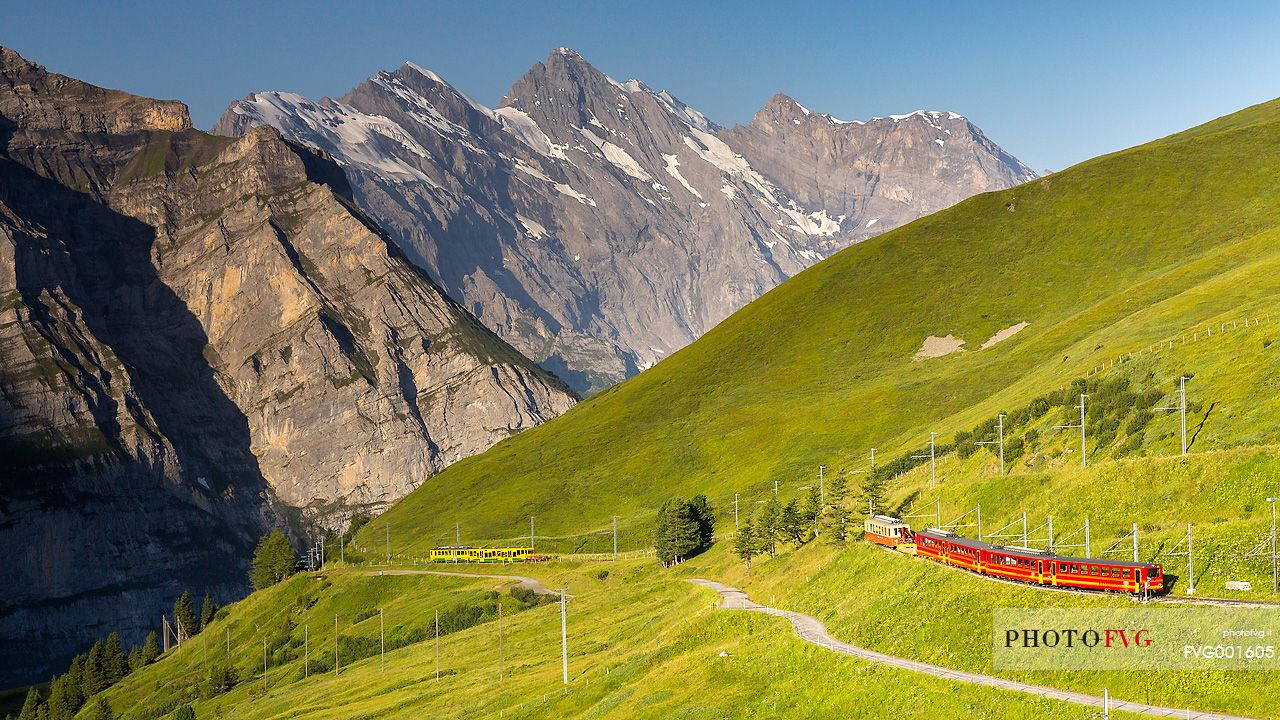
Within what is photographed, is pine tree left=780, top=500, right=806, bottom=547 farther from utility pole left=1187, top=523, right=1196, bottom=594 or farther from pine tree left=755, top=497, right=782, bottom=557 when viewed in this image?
utility pole left=1187, top=523, right=1196, bottom=594

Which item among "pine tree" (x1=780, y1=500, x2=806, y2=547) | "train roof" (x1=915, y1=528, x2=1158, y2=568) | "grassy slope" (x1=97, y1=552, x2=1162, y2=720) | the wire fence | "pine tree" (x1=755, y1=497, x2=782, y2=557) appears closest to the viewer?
"grassy slope" (x1=97, y1=552, x2=1162, y2=720)

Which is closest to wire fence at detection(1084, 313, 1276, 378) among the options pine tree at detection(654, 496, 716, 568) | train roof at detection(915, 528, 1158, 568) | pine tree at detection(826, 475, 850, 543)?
pine tree at detection(826, 475, 850, 543)

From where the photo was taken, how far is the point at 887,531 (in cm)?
9588

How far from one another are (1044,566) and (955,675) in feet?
39.3

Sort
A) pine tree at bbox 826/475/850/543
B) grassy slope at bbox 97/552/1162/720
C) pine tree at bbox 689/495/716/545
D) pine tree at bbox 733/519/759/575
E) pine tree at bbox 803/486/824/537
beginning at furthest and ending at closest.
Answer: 1. pine tree at bbox 689/495/716/545
2. pine tree at bbox 803/486/824/537
3. pine tree at bbox 733/519/759/575
4. pine tree at bbox 826/475/850/543
5. grassy slope at bbox 97/552/1162/720

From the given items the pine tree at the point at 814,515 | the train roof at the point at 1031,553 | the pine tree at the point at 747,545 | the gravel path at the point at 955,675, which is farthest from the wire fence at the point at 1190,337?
the gravel path at the point at 955,675

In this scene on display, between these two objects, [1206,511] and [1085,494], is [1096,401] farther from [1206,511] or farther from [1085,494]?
[1206,511]

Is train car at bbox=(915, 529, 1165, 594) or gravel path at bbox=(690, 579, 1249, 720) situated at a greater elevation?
train car at bbox=(915, 529, 1165, 594)

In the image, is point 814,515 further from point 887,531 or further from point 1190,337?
point 1190,337

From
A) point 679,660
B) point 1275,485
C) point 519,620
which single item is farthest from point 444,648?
point 1275,485

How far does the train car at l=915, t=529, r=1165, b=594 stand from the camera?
206 ft

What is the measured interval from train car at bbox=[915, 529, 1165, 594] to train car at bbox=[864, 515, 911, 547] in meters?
10.5

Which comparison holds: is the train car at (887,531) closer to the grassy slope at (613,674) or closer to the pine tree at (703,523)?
the grassy slope at (613,674)

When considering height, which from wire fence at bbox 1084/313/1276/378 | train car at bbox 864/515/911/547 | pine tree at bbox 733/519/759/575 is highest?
wire fence at bbox 1084/313/1276/378
